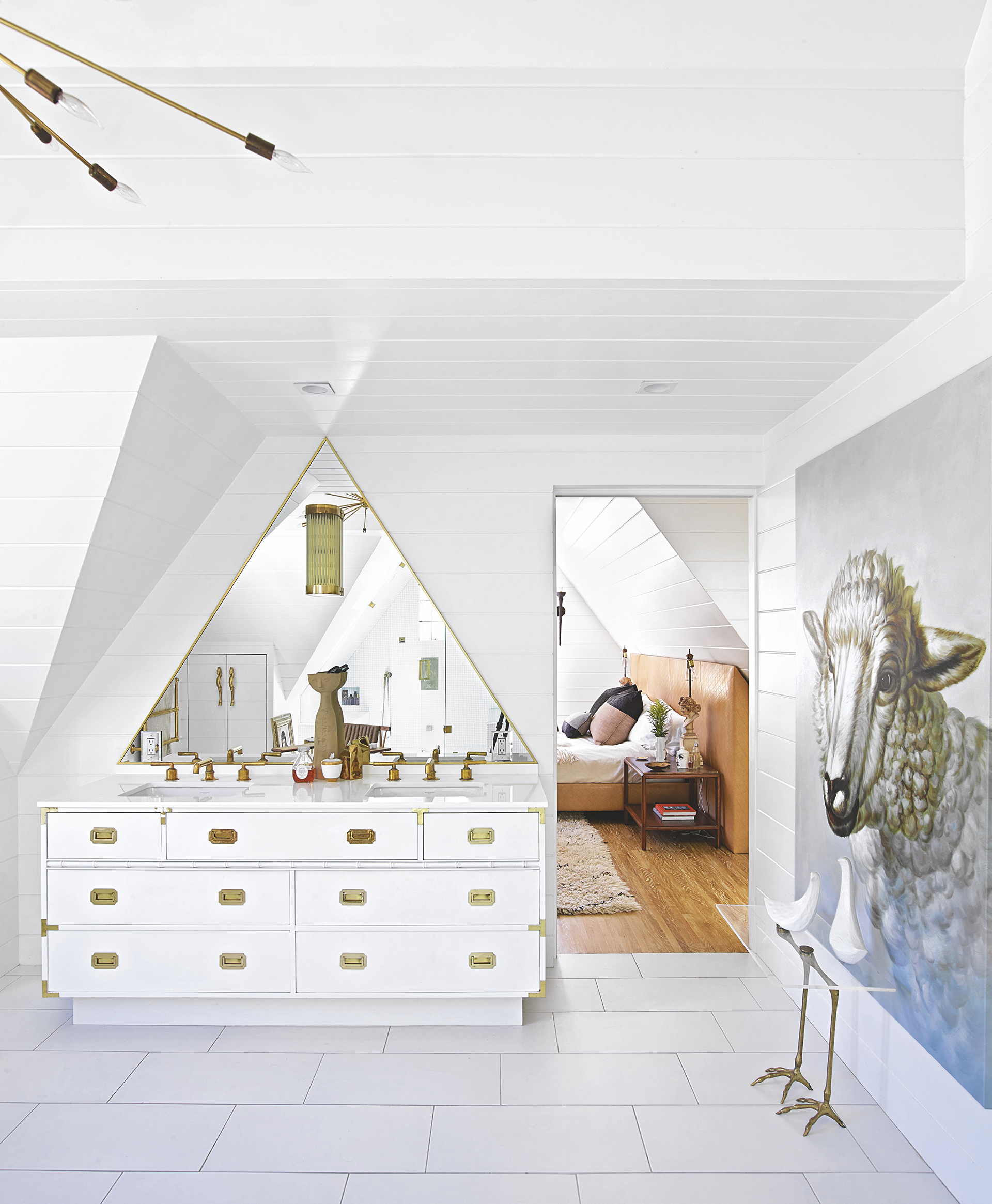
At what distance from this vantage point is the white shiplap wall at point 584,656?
7.50 meters

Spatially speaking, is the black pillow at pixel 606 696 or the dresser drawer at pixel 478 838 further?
the black pillow at pixel 606 696

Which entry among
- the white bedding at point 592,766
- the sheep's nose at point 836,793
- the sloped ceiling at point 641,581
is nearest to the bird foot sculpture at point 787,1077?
the sheep's nose at point 836,793

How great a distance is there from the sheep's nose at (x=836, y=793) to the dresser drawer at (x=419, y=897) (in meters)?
0.97

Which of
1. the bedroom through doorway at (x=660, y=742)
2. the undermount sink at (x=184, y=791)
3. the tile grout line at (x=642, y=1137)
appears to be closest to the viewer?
the tile grout line at (x=642, y=1137)

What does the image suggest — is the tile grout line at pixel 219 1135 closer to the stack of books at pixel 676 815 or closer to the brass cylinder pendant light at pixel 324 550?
the brass cylinder pendant light at pixel 324 550

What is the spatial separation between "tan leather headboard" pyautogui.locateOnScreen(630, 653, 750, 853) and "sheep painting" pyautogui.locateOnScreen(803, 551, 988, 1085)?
1.96m

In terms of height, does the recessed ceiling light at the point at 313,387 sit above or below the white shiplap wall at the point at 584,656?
above

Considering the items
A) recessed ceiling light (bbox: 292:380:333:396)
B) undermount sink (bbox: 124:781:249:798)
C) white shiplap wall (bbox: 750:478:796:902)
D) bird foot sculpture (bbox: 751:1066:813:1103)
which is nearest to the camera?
bird foot sculpture (bbox: 751:1066:813:1103)

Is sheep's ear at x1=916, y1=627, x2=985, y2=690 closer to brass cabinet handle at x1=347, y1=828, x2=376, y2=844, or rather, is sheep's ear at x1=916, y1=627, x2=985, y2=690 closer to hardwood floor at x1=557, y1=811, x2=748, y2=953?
brass cabinet handle at x1=347, y1=828, x2=376, y2=844

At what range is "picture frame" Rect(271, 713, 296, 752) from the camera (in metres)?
3.31

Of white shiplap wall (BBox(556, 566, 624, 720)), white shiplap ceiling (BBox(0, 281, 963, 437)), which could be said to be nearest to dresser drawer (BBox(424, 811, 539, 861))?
white shiplap ceiling (BBox(0, 281, 963, 437))

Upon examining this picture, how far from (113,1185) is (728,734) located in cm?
364

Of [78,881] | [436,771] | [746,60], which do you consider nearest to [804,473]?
[746,60]

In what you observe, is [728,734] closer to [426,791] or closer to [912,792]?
[426,791]
